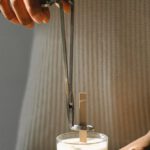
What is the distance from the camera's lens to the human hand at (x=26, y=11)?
65 centimetres

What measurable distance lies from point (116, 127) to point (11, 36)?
0.61 meters

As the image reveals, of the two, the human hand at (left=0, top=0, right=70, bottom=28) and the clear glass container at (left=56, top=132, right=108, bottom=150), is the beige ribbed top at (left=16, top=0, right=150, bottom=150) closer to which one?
the clear glass container at (left=56, top=132, right=108, bottom=150)

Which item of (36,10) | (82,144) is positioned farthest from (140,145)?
(36,10)

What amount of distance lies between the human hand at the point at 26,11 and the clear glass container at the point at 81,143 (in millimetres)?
262

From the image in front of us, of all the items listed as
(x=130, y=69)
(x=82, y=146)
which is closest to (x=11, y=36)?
(x=130, y=69)

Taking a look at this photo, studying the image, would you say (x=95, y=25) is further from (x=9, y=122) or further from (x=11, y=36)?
(x=9, y=122)

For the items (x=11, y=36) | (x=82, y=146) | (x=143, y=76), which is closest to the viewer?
(x=82, y=146)

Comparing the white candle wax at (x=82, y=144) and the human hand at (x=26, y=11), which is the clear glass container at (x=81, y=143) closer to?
the white candle wax at (x=82, y=144)

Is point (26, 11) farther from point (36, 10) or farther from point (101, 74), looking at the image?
point (101, 74)

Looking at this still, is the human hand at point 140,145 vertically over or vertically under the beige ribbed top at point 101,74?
under

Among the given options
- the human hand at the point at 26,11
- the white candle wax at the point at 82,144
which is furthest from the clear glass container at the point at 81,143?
the human hand at the point at 26,11

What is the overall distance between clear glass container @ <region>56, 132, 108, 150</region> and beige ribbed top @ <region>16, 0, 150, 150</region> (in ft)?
0.96

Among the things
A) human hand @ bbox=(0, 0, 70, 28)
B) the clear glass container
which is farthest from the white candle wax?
human hand @ bbox=(0, 0, 70, 28)

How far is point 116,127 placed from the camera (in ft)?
3.58
